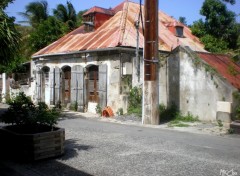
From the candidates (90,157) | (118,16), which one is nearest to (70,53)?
(118,16)

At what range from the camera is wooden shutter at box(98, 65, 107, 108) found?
1554 cm

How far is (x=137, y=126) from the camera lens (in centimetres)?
1206

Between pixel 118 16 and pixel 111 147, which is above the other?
pixel 118 16

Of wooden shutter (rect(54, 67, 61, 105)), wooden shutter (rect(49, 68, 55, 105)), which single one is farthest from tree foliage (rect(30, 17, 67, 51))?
wooden shutter (rect(54, 67, 61, 105))

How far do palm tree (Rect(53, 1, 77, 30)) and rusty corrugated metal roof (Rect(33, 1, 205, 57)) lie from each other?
8.48 metres

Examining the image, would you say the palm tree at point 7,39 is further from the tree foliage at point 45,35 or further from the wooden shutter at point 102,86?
the tree foliage at point 45,35

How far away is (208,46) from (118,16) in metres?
7.21

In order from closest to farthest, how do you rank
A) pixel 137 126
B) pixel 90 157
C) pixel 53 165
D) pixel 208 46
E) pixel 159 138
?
pixel 53 165 → pixel 90 157 → pixel 159 138 → pixel 137 126 → pixel 208 46

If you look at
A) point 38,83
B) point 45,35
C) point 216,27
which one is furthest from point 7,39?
point 216,27

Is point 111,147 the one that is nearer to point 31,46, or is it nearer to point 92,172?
point 92,172

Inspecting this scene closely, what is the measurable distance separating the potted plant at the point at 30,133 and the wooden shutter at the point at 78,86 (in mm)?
9263

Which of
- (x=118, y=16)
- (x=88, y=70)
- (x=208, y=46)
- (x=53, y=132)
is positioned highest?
(x=118, y=16)

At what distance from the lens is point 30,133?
689 centimetres

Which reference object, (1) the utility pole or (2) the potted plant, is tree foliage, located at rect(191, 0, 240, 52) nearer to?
(1) the utility pole
